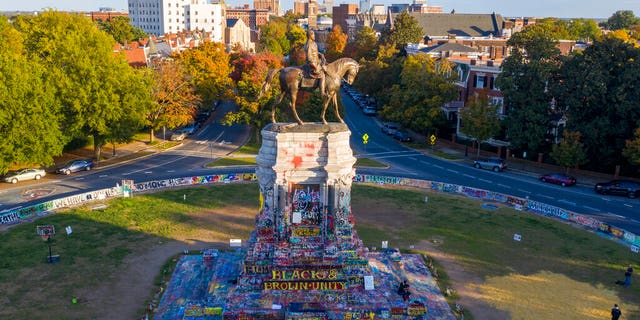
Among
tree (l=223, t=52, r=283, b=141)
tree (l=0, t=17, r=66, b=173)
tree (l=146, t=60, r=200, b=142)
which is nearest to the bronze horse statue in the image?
tree (l=0, t=17, r=66, b=173)

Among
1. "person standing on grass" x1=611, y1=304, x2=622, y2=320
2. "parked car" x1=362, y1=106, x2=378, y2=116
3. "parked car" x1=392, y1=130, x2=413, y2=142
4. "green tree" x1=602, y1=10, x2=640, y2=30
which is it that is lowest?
"person standing on grass" x1=611, y1=304, x2=622, y2=320

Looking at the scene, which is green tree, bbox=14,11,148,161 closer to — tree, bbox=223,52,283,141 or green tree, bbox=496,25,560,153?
tree, bbox=223,52,283,141

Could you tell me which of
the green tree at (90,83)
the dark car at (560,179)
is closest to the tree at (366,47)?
the dark car at (560,179)

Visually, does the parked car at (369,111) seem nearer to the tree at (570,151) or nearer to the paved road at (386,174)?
the paved road at (386,174)

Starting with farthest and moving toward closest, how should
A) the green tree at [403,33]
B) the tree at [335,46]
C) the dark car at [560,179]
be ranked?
the tree at [335,46] → the green tree at [403,33] → the dark car at [560,179]

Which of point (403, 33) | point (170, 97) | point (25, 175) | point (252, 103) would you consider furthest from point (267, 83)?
point (403, 33)

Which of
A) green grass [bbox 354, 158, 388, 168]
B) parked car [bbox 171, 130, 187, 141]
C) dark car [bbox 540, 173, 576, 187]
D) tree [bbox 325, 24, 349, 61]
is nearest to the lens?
dark car [bbox 540, 173, 576, 187]

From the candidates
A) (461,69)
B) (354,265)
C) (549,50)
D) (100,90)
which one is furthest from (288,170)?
(461,69)
